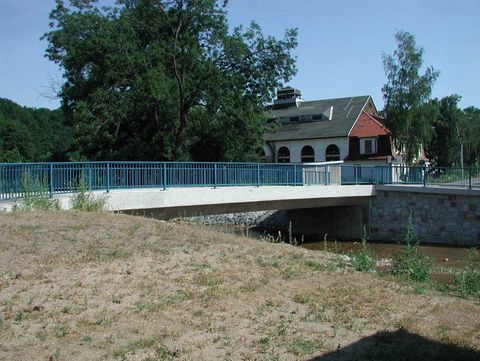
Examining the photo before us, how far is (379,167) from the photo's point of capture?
2955cm

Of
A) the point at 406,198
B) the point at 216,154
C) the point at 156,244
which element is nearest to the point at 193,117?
the point at 216,154

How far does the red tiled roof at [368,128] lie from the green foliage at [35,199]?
36164 mm

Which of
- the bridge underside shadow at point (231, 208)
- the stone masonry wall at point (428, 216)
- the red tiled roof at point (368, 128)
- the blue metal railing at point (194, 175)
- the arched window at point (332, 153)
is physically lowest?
the stone masonry wall at point (428, 216)

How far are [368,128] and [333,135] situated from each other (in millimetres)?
3370

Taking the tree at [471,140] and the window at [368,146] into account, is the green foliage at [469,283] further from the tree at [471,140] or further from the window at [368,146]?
the tree at [471,140]

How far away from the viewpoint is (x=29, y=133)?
3361 inches

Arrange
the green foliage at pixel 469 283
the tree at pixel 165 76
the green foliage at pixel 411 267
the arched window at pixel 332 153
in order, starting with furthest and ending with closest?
the arched window at pixel 332 153
the tree at pixel 165 76
the green foliage at pixel 411 267
the green foliage at pixel 469 283

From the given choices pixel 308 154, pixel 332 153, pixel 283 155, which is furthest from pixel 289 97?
pixel 332 153

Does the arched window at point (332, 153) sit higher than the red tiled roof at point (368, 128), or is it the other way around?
the red tiled roof at point (368, 128)

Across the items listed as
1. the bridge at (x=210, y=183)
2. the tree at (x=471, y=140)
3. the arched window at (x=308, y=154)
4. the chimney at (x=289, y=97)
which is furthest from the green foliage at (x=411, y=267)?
the tree at (x=471, y=140)

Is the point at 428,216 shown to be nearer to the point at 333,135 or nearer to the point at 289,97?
the point at 333,135

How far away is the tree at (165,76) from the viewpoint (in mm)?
30094

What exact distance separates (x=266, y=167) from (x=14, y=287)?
16.5 metres

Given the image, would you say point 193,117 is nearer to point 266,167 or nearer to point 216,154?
point 216,154
